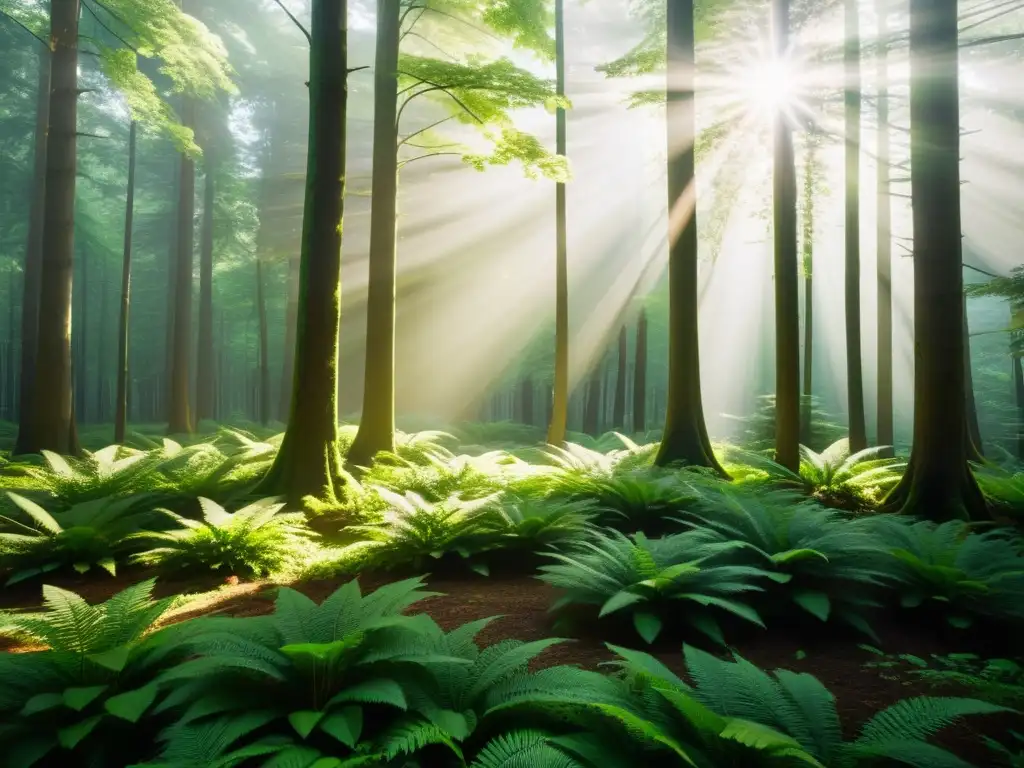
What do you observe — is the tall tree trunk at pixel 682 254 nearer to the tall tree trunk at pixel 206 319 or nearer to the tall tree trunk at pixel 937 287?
the tall tree trunk at pixel 937 287

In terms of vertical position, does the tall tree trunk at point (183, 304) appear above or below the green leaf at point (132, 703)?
above

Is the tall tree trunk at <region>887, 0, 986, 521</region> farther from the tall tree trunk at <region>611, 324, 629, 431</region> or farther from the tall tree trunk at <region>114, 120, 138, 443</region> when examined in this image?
the tall tree trunk at <region>611, 324, 629, 431</region>

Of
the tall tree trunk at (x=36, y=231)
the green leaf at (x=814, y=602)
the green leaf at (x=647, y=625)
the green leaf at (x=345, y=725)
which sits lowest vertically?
the green leaf at (x=647, y=625)

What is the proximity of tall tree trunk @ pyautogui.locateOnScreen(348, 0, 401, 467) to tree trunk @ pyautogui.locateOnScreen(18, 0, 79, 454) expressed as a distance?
5087mm

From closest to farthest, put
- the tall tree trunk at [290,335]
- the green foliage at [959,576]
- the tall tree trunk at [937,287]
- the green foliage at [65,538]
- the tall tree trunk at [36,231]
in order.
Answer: the green foliage at [959,576]
the green foliage at [65,538]
the tall tree trunk at [937,287]
the tall tree trunk at [36,231]
the tall tree trunk at [290,335]

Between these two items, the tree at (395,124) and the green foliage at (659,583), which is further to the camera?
the tree at (395,124)

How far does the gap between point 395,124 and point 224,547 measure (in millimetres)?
7791

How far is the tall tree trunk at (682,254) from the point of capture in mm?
8891

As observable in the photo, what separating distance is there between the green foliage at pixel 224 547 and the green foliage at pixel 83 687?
242 centimetres

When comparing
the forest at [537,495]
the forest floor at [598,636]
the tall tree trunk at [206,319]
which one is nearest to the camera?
the forest at [537,495]

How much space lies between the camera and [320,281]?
25.0 ft

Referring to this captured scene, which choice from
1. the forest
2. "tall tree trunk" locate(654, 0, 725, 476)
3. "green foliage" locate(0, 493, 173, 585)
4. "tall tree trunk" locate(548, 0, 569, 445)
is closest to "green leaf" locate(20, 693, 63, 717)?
the forest

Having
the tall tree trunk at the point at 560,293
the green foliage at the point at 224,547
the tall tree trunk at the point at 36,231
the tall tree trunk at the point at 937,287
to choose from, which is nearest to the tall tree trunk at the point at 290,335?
the tall tree trunk at the point at 36,231

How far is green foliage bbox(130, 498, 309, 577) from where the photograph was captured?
5.68 metres
